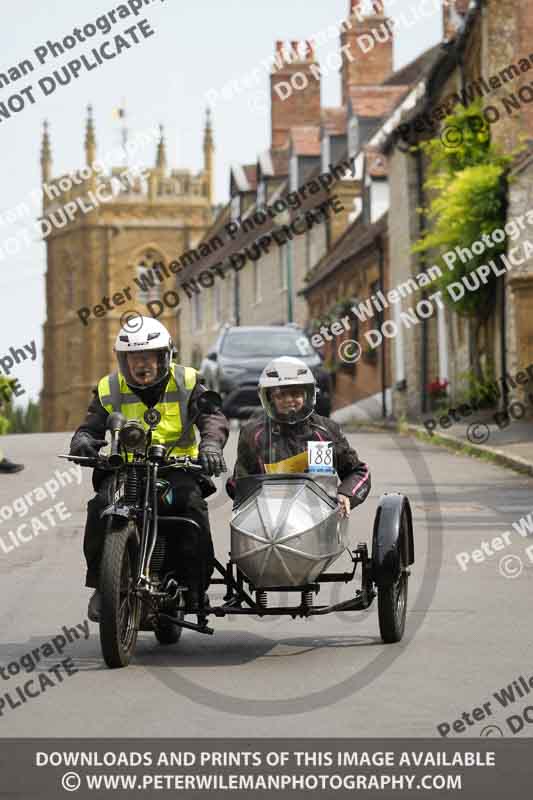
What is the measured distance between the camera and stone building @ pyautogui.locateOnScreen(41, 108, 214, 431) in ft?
374

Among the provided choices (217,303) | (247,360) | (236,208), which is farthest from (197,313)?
(247,360)

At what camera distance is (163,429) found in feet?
28.3

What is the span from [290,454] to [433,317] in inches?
1140

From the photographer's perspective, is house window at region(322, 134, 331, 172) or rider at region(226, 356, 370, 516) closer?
rider at region(226, 356, 370, 516)

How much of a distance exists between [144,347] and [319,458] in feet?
3.55

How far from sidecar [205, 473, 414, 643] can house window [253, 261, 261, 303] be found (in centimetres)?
5509

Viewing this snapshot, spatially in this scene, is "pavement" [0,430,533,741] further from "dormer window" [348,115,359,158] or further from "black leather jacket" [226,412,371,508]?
"dormer window" [348,115,359,158]

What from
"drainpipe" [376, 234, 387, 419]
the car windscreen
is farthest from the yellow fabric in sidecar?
"drainpipe" [376, 234, 387, 419]

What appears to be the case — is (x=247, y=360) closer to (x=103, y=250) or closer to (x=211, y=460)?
(x=211, y=460)

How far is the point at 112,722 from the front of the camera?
661cm

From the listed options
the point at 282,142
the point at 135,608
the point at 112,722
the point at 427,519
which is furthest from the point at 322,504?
the point at 282,142

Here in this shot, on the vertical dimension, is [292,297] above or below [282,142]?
below

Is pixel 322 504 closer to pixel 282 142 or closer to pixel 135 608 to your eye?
pixel 135 608

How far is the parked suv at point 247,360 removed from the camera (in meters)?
30.1
